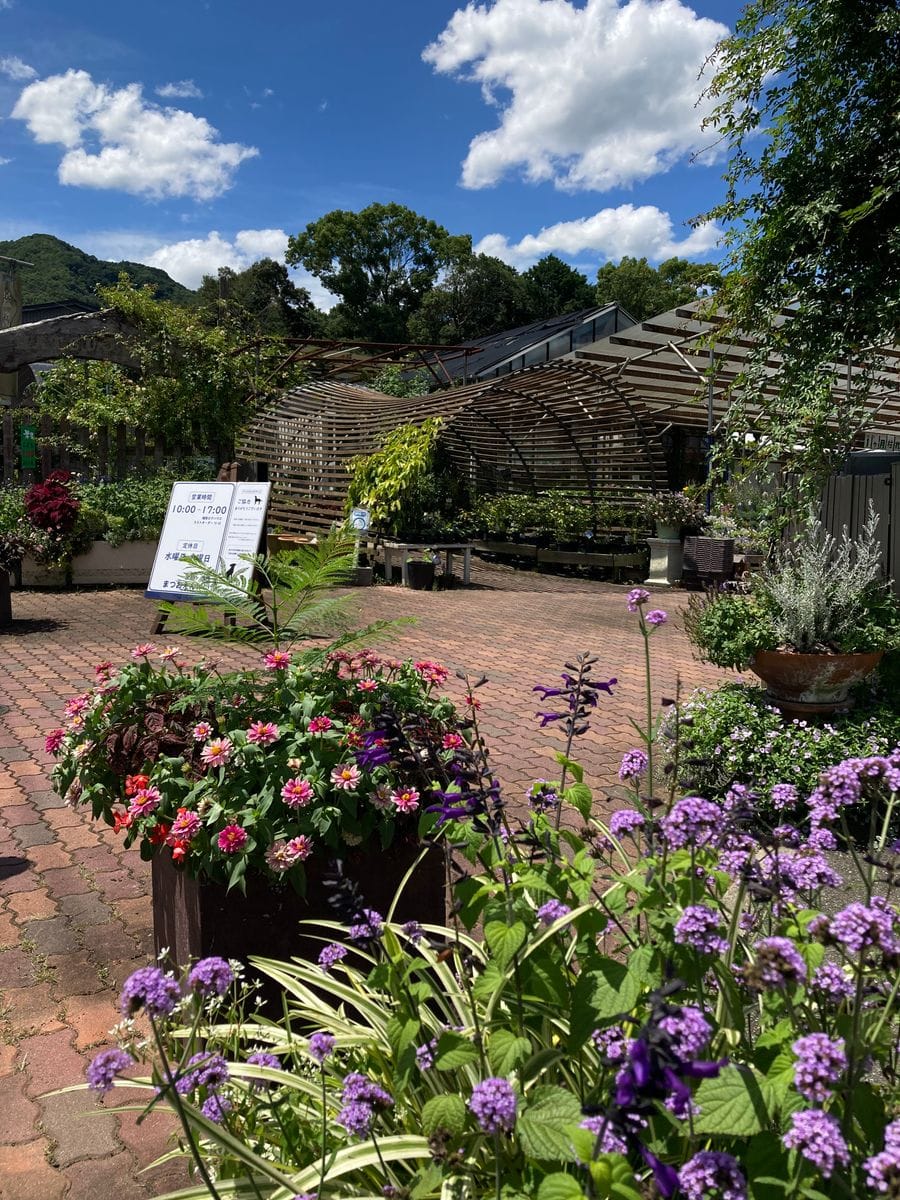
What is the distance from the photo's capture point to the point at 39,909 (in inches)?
119

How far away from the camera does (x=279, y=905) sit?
7.32 feet

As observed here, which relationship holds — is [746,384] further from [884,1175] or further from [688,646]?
[884,1175]

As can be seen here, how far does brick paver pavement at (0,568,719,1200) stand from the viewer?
1.96 meters

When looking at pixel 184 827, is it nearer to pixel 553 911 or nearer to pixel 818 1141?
pixel 553 911

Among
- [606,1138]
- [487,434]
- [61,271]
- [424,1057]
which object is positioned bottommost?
[424,1057]

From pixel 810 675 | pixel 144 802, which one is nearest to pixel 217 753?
pixel 144 802

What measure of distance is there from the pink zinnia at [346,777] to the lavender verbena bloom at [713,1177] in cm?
127

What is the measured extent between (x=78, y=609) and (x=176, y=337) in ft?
19.1

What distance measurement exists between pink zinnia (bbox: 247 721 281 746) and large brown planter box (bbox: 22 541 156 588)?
9.31 metres

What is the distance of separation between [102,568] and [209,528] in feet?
13.3

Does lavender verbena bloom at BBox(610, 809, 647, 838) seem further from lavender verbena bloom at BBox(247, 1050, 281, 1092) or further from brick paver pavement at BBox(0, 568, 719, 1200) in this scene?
brick paver pavement at BBox(0, 568, 719, 1200)

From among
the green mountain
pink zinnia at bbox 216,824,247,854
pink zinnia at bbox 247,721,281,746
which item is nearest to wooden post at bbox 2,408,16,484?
pink zinnia at bbox 247,721,281,746

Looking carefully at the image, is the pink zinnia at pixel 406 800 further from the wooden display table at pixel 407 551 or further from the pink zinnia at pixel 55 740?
the wooden display table at pixel 407 551

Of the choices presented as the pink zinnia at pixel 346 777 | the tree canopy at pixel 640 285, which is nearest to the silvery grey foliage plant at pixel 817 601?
the pink zinnia at pixel 346 777
